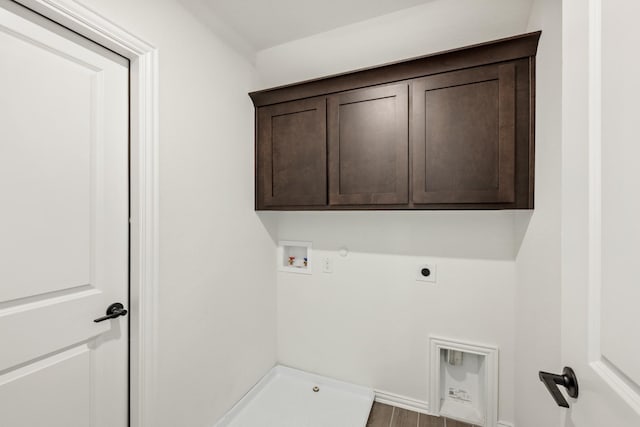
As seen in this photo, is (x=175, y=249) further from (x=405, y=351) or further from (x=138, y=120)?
(x=405, y=351)

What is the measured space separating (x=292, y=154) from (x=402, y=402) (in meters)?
1.84

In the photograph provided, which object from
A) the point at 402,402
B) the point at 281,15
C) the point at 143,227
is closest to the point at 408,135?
the point at 281,15

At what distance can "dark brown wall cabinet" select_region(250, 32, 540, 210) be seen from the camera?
4.28ft

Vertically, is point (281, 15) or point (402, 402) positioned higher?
point (281, 15)

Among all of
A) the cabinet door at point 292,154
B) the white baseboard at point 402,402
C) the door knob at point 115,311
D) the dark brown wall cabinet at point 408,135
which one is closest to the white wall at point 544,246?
the dark brown wall cabinet at point 408,135

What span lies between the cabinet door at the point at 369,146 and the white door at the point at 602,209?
85cm

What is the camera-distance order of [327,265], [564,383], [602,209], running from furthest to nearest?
[327,265] < [564,383] < [602,209]

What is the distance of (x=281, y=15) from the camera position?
5.21ft

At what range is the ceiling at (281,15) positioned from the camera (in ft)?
4.90

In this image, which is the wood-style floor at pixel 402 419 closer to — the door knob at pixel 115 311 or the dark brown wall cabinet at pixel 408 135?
the dark brown wall cabinet at pixel 408 135

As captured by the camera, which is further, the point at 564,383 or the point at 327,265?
the point at 327,265

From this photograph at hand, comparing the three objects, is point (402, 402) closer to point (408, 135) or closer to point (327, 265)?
point (327, 265)

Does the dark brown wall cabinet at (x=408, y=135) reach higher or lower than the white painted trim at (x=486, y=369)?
higher

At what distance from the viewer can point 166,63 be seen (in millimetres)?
1312
